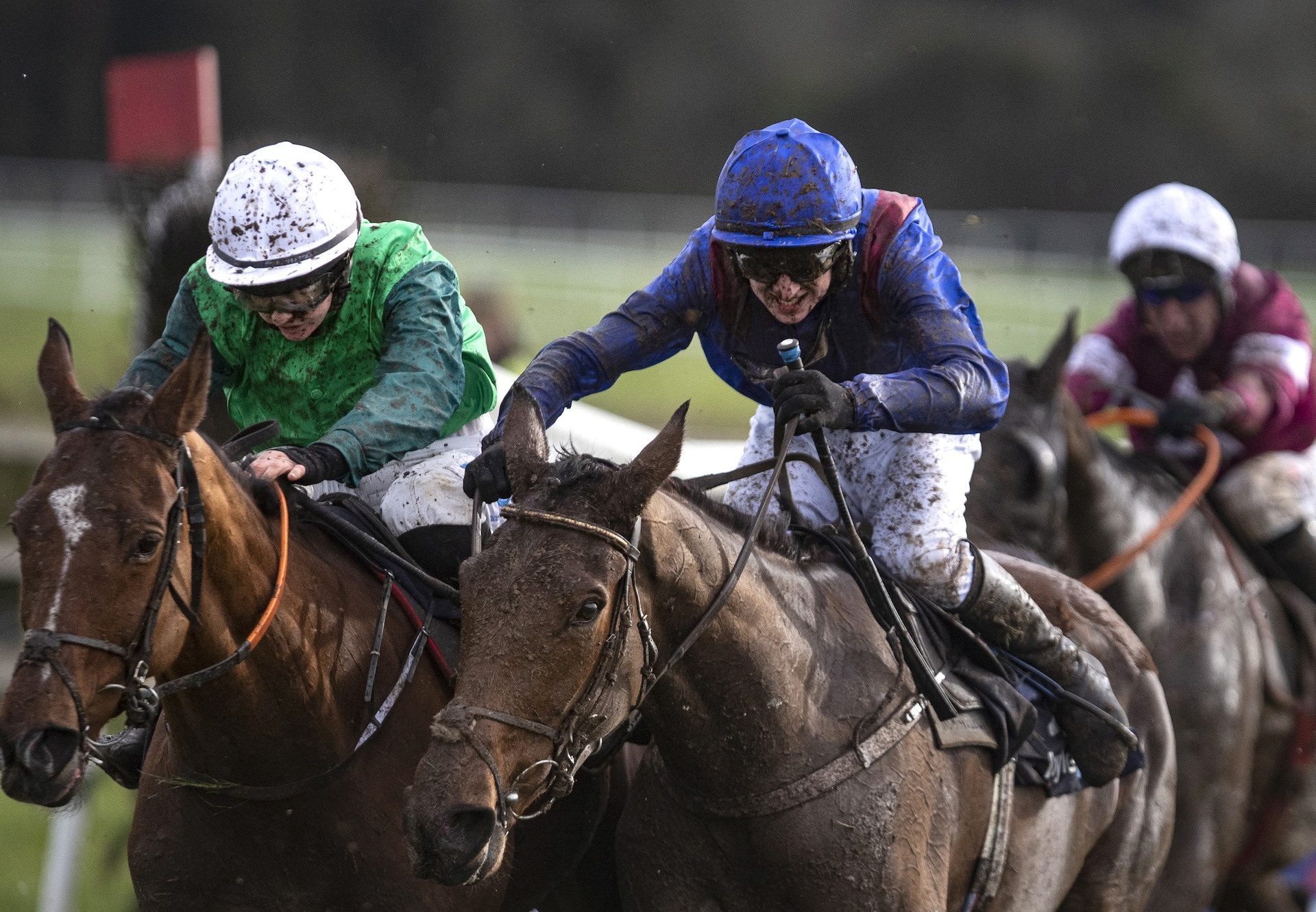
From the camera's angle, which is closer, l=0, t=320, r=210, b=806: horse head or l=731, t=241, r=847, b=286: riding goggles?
l=0, t=320, r=210, b=806: horse head

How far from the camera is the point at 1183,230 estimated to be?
6859 millimetres

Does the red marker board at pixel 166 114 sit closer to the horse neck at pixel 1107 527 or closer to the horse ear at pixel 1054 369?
the horse ear at pixel 1054 369

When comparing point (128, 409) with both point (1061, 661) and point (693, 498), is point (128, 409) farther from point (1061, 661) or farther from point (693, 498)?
point (1061, 661)

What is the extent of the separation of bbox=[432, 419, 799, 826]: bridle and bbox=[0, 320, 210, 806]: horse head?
674 mm

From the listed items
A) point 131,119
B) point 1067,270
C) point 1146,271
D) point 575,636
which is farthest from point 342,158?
point 1067,270

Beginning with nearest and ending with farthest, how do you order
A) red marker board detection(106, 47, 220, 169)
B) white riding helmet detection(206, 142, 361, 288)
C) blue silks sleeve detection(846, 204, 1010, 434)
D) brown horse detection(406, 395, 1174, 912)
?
brown horse detection(406, 395, 1174, 912)
blue silks sleeve detection(846, 204, 1010, 434)
white riding helmet detection(206, 142, 361, 288)
red marker board detection(106, 47, 220, 169)

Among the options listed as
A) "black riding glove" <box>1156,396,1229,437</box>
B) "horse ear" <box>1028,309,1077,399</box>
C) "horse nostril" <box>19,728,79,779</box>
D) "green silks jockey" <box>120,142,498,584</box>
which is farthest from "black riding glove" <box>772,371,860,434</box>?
"black riding glove" <box>1156,396,1229,437</box>

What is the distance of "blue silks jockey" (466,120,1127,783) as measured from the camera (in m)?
3.67

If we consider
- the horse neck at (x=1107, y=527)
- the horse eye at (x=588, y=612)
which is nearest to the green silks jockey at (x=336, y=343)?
the horse eye at (x=588, y=612)

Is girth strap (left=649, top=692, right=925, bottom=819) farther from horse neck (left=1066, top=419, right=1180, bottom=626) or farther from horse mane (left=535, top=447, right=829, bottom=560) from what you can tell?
horse neck (left=1066, top=419, right=1180, bottom=626)

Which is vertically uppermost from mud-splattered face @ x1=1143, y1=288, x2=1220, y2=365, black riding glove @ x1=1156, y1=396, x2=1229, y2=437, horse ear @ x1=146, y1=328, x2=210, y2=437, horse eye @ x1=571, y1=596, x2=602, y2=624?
horse ear @ x1=146, y1=328, x2=210, y2=437

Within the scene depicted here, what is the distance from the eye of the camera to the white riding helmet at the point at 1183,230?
685 cm

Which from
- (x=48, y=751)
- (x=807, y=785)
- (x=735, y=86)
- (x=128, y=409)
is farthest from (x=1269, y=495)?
(x=735, y=86)

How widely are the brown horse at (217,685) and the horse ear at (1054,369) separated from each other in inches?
111
